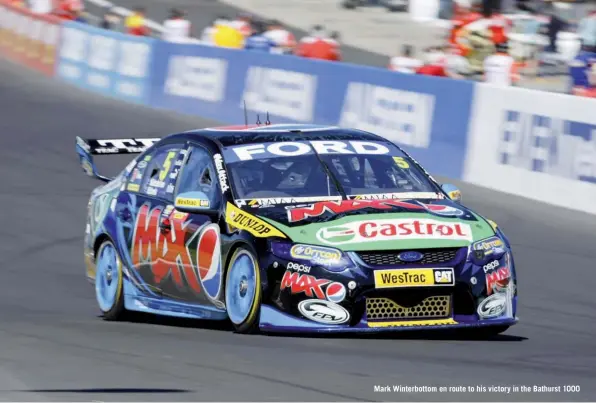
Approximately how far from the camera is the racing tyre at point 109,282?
1096 centimetres

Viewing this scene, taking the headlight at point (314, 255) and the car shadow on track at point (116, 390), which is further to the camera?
the headlight at point (314, 255)

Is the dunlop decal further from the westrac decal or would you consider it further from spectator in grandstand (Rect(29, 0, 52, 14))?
spectator in grandstand (Rect(29, 0, 52, 14))

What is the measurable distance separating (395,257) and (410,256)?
0.09 meters

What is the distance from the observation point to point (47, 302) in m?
12.0

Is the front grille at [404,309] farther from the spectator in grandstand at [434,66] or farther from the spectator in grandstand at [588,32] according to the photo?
the spectator in grandstand at [588,32]

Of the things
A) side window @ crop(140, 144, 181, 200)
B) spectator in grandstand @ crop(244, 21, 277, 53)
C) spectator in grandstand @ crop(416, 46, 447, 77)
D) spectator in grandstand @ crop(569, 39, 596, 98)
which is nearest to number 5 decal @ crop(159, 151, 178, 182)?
side window @ crop(140, 144, 181, 200)

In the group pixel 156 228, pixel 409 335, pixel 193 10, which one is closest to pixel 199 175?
pixel 156 228

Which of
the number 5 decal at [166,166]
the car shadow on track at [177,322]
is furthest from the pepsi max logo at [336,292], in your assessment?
the number 5 decal at [166,166]

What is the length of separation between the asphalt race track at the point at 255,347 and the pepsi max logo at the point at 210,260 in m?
0.30

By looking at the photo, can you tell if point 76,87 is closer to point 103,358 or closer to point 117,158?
point 117,158

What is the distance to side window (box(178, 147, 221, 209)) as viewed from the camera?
998 centimetres

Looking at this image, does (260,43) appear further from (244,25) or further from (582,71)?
(582,71)

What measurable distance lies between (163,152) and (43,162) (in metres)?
10.6

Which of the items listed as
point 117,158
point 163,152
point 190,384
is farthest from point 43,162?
point 190,384
